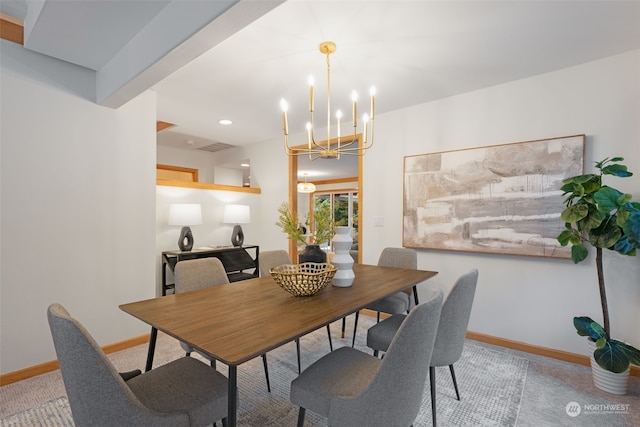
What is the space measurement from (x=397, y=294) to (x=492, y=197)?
1255 millimetres

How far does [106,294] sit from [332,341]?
2.03m

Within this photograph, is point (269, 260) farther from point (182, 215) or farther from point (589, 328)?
point (589, 328)

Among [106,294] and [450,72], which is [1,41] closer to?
[106,294]

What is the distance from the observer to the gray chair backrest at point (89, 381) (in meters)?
0.89

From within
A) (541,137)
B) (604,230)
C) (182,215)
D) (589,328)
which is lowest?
(589,328)

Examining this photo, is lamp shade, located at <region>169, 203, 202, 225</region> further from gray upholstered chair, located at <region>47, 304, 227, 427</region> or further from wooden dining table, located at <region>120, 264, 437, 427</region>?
gray upholstered chair, located at <region>47, 304, 227, 427</region>

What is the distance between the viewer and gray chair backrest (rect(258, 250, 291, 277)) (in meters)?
2.58

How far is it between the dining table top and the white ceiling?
52.8 inches

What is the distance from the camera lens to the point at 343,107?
11.1ft

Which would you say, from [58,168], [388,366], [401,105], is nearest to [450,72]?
[401,105]

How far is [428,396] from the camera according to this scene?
2.06 m

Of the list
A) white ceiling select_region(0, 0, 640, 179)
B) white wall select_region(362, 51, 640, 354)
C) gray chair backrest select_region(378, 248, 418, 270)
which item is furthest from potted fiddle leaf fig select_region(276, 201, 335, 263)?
white wall select_region(362, 51, 640, 354)

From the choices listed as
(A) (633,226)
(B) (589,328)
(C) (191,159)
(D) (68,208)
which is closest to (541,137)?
(A) (633,226)

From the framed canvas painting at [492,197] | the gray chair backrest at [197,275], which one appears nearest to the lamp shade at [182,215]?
the gray chair backrest at [197,275]
